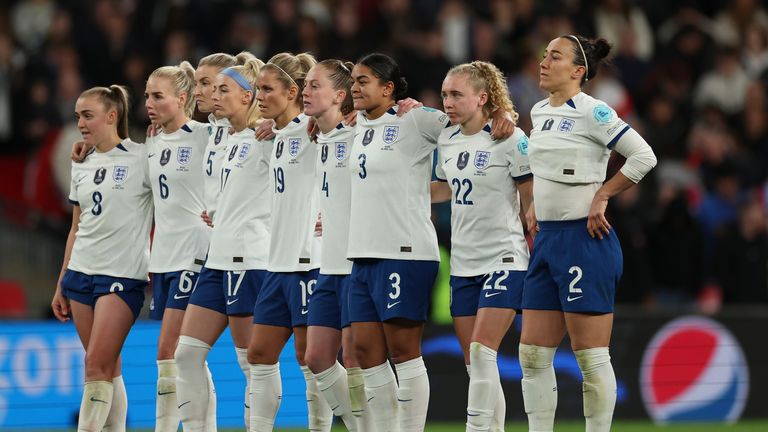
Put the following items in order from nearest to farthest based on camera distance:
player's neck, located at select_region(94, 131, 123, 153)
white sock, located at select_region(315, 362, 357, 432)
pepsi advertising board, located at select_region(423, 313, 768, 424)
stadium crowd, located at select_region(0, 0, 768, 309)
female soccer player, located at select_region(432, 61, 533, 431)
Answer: female soccer player, located at select_region(432, 61, 533, 431) → white sock, located at select_region(315, 362, 357, 432) → player's neck, located at select_region(94, 131, 123, 153) → pepsi advertising board, located at select_region(423, 313, 768, 424) → stadium crowd, located at select_region(0, 0, 768, 309)

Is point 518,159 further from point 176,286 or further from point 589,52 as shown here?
point 176,286

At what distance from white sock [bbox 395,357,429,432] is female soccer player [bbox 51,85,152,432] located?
2.16m

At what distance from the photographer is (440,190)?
10.1 m

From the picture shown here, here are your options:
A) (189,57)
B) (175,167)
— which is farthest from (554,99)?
(189,57)

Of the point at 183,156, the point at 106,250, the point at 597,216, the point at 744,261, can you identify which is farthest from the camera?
the point at 744,261

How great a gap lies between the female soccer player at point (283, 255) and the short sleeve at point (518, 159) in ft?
4.41

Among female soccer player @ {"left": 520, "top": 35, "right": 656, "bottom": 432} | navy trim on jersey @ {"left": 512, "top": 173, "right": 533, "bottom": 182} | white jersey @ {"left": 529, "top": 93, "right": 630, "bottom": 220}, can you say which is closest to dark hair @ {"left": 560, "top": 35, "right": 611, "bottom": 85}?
female soccer player @ {"left": 520, "top": 35, "right": 656, "bottom": 432}

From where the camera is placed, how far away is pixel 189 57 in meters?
17.4

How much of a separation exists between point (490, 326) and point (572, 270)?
0.69 metres

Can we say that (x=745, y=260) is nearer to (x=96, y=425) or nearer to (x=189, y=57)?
(x=189, y=57)

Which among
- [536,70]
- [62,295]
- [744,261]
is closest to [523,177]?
[62,295]

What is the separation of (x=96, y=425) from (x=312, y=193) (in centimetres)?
219

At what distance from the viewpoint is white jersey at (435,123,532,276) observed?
966cm

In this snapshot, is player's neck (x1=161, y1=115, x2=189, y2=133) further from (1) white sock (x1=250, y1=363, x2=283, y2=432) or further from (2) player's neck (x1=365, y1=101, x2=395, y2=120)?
(1) white sock (x1=250, y1=363, x2=283, y2=432)
